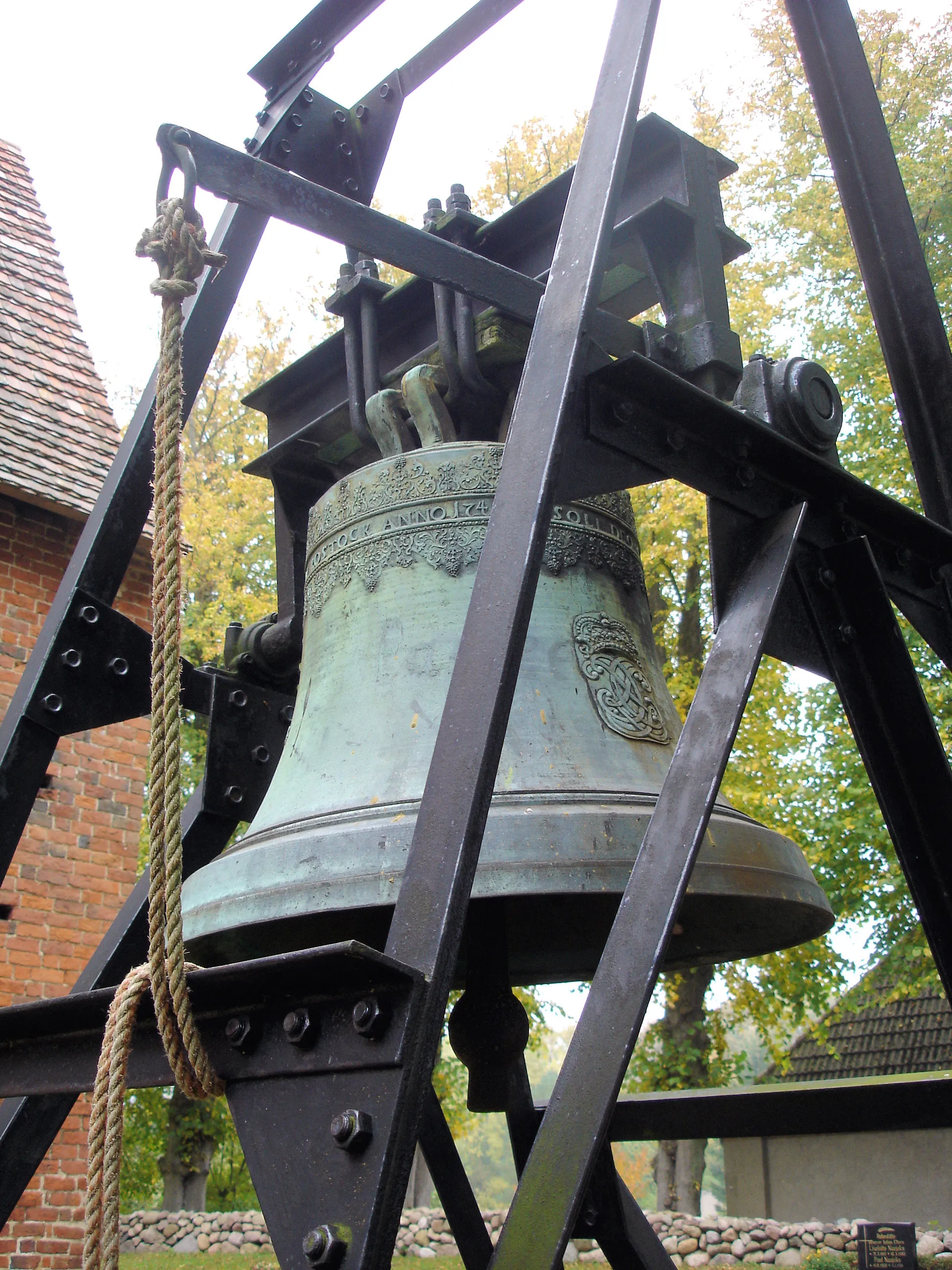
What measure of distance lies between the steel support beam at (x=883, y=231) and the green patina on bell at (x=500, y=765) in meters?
0.62

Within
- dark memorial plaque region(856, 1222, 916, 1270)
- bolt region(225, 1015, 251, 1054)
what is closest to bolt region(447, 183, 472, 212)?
bolt region(225, 1015, 251, 1054)

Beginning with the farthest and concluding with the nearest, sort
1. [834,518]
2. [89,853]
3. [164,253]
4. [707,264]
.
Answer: [89,853] < [707,264] < [834,518] < [164,253]

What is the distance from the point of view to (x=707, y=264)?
221 cm

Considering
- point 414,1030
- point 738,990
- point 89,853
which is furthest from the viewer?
point 738,990

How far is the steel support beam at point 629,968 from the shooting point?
4.22 ft

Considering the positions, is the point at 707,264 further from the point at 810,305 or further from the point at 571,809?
the point at 810,305

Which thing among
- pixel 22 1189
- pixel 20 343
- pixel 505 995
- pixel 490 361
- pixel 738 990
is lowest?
pixel 22 1189

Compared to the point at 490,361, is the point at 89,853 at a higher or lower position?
higher

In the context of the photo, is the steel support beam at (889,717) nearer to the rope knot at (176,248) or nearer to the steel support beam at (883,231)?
the steel support beam at (883,231)

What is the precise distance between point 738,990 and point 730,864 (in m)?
10.6

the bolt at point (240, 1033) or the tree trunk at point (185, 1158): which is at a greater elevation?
the tree trunk at point (185, 1158)

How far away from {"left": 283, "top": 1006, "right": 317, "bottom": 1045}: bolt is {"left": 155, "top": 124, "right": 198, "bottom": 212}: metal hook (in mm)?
Answer: 1110

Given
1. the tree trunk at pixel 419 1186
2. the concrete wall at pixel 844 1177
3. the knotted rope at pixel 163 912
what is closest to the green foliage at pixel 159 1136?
the tree trunk at pixel 419 1186

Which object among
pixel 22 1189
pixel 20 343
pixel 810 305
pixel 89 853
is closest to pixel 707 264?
pixel 22 1189
